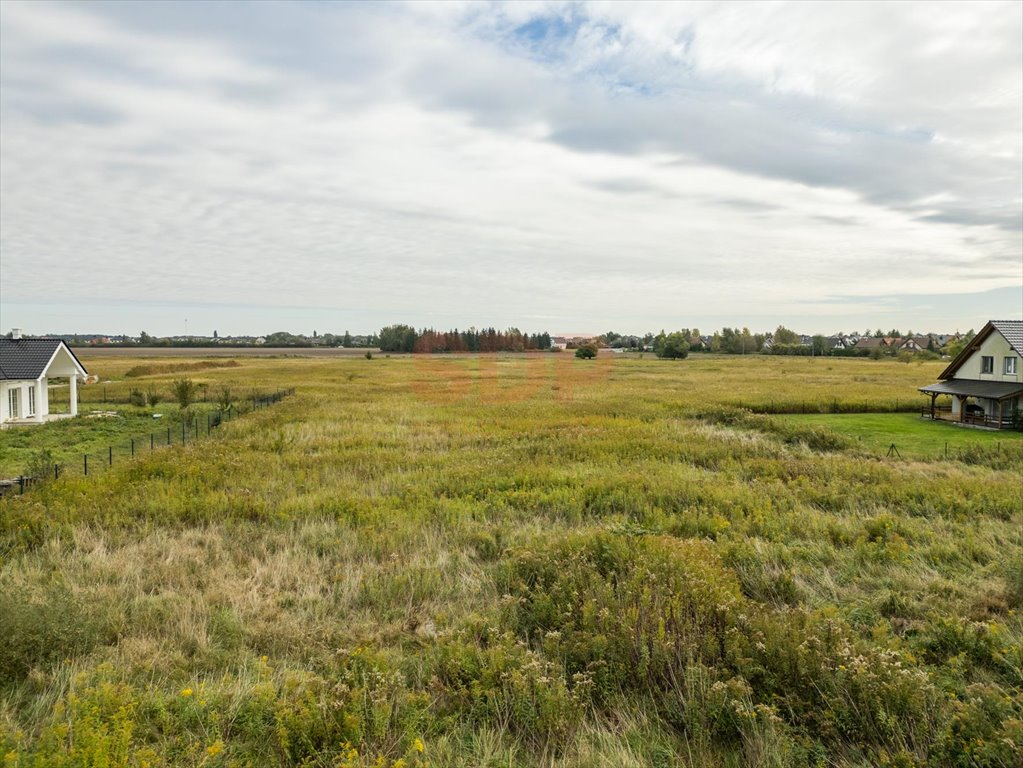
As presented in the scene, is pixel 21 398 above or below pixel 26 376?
below

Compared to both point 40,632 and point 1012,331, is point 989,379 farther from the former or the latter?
point 40,632

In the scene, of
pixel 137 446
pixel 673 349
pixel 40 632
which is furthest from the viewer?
pixel 673 349

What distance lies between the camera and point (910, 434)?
27.2m

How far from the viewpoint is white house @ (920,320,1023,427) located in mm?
30000

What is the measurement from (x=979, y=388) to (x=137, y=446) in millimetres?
42378

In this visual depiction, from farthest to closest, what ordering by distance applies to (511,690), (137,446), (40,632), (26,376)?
(26,376), (137,446), (40,632), (511,690)

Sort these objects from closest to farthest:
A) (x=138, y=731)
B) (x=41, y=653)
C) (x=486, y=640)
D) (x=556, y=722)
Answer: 1. (x=138, y=731)
2. (x=556, y=722)
3. (x=41, y=653)
4. (x=486, y=640)

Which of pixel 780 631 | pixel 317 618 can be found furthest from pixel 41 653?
pixel 780 631

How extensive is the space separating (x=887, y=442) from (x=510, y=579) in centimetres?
2314

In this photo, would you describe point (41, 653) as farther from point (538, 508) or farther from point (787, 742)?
point (538, 508)

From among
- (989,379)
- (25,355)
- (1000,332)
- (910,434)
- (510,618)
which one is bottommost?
(910,434)

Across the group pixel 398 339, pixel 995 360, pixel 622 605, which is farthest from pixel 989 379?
pixel 398 339

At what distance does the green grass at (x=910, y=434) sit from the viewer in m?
22.4

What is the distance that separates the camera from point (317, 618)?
7047 millimetres
